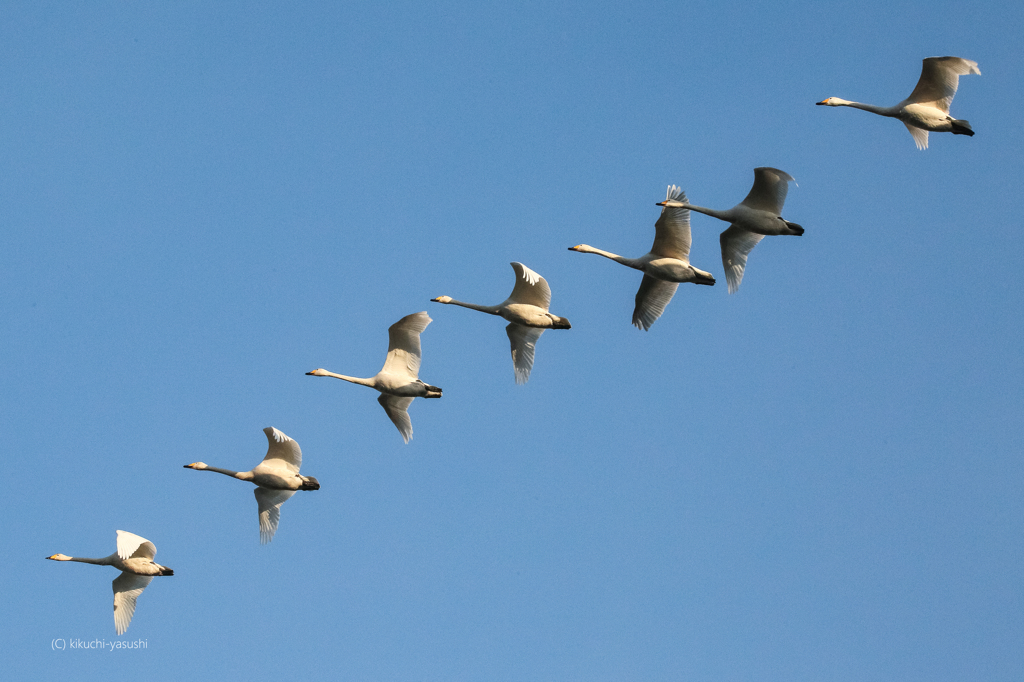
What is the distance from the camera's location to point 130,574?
2051 inches

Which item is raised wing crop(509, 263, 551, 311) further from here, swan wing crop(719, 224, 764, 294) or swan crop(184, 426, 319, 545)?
swan crop(184, 426, 319, 545)

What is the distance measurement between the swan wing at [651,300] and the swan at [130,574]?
17376 mm

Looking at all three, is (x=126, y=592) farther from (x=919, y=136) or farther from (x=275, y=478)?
(x=919, y=136)

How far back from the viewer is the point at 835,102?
52.6 metres

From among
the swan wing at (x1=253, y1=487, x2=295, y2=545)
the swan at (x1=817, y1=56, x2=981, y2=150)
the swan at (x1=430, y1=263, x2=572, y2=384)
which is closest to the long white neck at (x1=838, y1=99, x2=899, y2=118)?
the swan at (x1=817, y1=56, x2=981, y2=150)

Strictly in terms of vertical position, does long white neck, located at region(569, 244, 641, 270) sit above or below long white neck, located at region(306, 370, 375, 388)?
above

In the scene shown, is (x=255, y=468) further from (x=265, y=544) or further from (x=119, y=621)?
(x=119, y=621)

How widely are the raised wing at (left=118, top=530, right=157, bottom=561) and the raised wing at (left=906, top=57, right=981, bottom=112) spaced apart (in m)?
27.6

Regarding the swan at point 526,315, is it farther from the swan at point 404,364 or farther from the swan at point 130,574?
the swan at point 130,574

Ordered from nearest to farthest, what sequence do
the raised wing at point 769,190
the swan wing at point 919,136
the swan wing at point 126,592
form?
the raised wing at point 769,190
the swan wing at point 919,136
the swan wing at point 126,592

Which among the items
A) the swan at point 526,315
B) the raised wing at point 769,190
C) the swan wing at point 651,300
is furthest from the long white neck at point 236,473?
the raised wing at point 769,190

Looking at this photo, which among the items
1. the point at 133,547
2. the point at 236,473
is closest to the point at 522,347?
the point at 236,473

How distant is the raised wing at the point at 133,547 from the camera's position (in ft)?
161

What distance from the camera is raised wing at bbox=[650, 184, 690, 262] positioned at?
49.9m
